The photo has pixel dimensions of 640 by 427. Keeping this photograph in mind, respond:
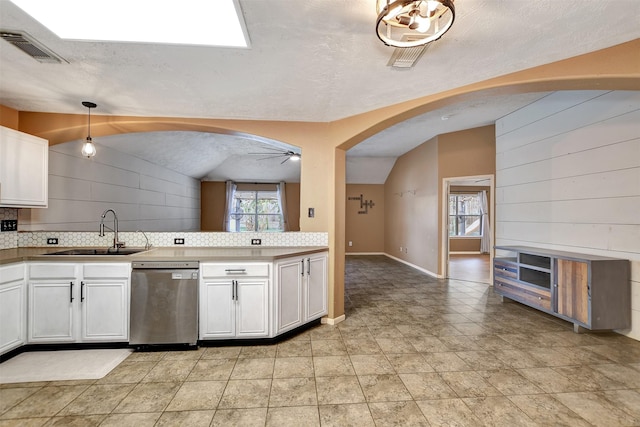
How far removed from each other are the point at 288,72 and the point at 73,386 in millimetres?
2953

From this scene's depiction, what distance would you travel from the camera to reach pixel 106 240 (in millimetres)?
3154

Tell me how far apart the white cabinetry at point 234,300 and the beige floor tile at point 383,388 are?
3.54 ft

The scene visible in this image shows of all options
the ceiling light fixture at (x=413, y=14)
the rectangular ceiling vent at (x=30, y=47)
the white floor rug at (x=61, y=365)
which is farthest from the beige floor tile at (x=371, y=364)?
the rectangular ceiling vent at (x=30, y=47)

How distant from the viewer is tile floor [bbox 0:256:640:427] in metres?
1.74

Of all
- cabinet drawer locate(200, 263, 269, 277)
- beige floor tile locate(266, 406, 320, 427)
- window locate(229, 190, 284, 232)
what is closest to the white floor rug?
cabinet drawer locate(200, 263, 269, 277)

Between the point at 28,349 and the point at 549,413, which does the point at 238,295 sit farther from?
the point at 549,413

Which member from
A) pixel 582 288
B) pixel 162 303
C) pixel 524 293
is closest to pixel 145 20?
pixel 162 303

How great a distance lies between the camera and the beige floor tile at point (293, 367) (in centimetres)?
220

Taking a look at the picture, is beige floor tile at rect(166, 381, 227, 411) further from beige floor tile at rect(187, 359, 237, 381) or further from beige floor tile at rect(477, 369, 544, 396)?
beige floor tile at rect(477, 369, 544, 396)

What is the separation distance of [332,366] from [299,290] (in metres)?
0.85

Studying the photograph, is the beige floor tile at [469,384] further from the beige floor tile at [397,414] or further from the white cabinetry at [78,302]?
the white cabinetry at [78,302]

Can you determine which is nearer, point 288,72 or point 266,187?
point 288,72

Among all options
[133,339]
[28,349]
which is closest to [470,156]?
[133,339]

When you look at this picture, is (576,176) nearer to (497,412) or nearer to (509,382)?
(509,382)
